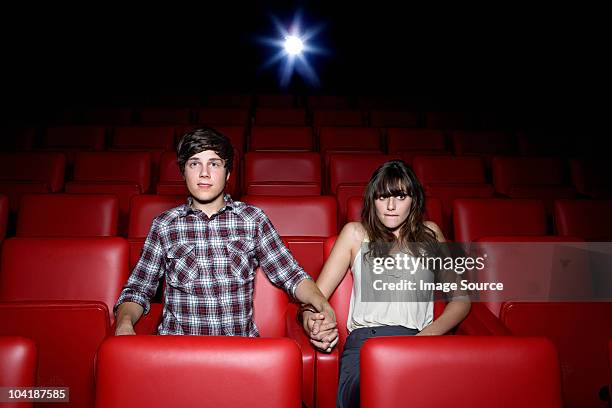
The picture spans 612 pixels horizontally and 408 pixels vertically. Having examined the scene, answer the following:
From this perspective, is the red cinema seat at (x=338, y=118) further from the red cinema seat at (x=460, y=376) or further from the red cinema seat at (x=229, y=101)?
the red cinema seat at (x=460, y=376)

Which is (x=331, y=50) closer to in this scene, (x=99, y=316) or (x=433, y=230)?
(x=433, y=230)

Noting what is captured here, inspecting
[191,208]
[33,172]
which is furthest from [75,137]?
[191,208]

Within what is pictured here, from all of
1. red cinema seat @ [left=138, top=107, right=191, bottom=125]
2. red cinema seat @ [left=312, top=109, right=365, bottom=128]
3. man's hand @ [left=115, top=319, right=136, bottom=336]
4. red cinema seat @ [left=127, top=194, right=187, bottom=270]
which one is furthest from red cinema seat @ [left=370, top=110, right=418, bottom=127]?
man's hand @ [left=115, top=319, right=136, bottom=336]

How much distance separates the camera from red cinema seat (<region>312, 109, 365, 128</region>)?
53.9 inches

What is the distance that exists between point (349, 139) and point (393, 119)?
366 millimetres

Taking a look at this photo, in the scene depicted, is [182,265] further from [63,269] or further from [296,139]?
[296,139]

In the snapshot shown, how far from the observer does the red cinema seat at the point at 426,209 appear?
2.11 ft

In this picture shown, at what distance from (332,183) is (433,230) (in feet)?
1.36

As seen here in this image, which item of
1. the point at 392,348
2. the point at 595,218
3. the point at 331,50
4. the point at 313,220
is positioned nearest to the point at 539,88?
the point at 331,50

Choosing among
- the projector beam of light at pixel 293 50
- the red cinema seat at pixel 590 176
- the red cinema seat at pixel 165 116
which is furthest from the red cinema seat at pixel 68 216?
the projector beam of light at pixel 293 50

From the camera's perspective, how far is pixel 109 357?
0.83ft

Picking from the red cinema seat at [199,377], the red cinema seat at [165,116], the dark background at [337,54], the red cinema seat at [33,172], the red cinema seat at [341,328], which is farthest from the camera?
the dark background at [337,54]

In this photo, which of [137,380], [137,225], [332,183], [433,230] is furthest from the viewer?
[332,183]

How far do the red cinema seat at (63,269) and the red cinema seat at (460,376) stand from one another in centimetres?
35
